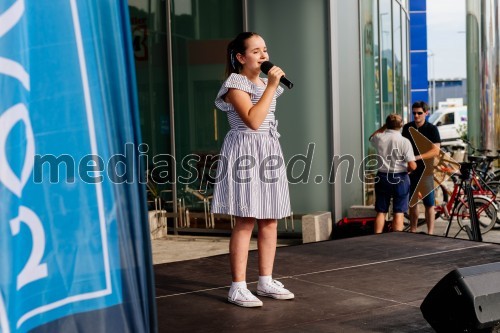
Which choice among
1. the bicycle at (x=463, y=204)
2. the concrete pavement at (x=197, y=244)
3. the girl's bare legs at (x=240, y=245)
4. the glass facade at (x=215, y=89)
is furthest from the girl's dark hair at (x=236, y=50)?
the bicycle at (x=463, y=204)

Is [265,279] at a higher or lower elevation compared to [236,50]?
lower

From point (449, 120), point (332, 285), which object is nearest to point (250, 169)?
point (332, 285)

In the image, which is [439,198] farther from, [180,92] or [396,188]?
[180,92]

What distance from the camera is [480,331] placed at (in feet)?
12.1

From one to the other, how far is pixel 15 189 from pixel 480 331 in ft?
7.41

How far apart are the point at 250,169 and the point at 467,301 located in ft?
4.39

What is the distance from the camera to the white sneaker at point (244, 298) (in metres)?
4.36

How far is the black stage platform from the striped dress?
545 mm

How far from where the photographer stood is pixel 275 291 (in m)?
4.55

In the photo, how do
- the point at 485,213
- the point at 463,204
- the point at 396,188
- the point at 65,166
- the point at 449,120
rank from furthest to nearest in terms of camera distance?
the point at 449,120, the point at 485,213, the point at 463,204, the point at 396,188, the point at 65,166

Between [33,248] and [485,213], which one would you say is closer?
[33,248]

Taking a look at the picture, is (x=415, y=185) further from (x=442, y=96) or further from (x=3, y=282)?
(x=442, y=96)

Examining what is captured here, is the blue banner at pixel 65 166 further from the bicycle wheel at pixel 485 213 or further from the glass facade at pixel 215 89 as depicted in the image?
the bicycle wheel at pixel 485 213

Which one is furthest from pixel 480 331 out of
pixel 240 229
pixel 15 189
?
pixel 15 189
